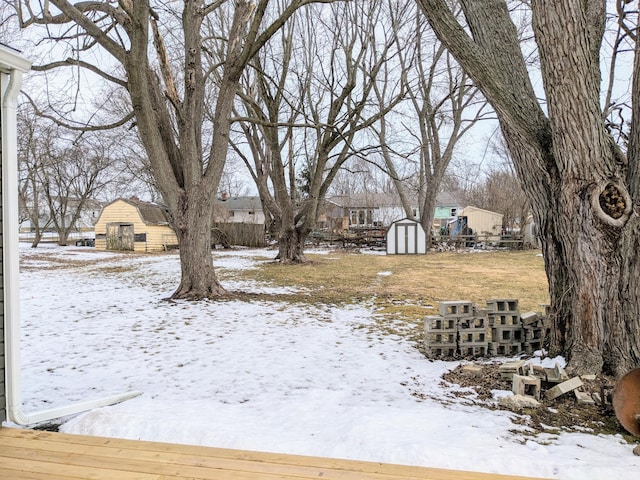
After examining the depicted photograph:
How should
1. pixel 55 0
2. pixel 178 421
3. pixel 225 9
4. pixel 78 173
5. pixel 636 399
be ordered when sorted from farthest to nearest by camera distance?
pixel 78 173, pixel 225 9, pixel 55 0, pixel 178 421, pixel 636 399

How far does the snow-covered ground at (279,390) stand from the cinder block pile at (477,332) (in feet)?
1.01

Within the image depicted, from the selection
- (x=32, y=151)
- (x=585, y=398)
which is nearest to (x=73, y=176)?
(x=32, y=151)

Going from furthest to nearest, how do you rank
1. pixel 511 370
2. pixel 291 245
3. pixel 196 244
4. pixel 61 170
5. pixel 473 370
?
pixel 61 170, pixel 291 245, pixel 196 244, pixel 473 370, pixel 511 370

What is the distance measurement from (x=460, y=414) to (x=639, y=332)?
1678 mm

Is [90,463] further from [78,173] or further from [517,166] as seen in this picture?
[78,173]

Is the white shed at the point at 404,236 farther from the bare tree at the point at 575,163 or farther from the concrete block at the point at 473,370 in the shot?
the bare tree at the point at 575,163

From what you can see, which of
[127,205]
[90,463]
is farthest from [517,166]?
[127,205]

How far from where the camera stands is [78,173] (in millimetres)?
27469

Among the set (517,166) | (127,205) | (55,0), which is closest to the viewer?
(517,166)

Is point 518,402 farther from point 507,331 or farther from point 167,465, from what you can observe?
point 167,465

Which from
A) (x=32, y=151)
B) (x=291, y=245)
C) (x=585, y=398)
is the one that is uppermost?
(x=32, y=151)

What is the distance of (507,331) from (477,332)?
1.12 ft

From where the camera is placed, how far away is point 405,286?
10.2 m

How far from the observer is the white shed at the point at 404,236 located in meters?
22.0
